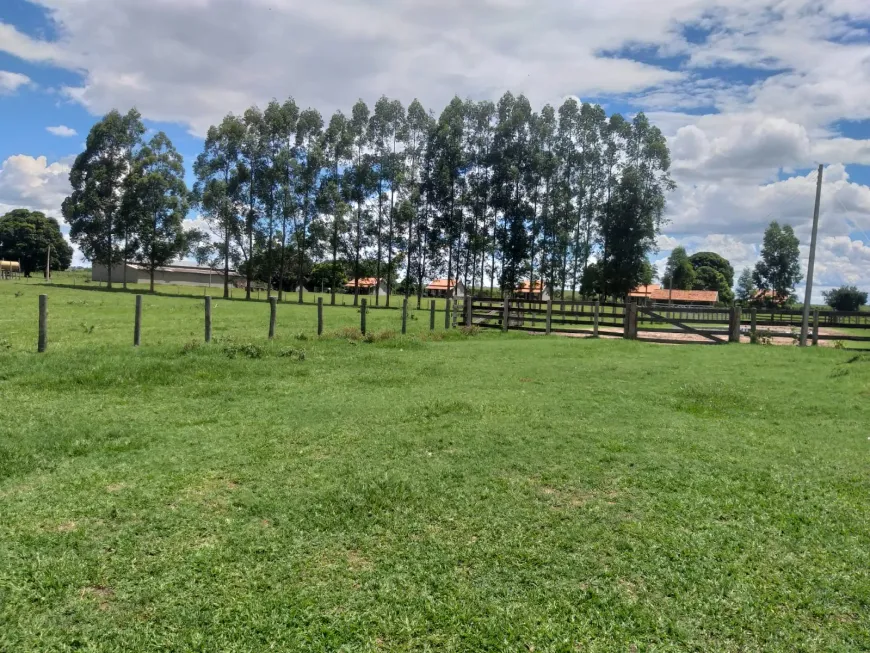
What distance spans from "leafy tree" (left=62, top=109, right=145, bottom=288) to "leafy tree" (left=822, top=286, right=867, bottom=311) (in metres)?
73.0

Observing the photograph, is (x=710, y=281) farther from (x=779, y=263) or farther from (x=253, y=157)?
(x=253, y=157)

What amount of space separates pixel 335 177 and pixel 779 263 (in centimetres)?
5111

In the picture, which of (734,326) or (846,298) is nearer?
(734,326)

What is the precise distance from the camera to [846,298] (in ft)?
220

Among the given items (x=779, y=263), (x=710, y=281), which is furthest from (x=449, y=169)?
(x=710, y=281)

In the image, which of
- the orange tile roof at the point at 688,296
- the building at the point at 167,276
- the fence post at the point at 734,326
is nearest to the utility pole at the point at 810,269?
the fence post at the point at 734,326

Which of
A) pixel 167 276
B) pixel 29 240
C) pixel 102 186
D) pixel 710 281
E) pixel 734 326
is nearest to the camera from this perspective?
pixel 734 326

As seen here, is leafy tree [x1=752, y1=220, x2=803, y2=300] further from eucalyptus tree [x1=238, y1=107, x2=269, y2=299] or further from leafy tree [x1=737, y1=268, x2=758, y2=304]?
eucalyptus tree [x1=238, y1=107, x2=269, y2=299]

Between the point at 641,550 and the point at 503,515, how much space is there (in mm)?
1018

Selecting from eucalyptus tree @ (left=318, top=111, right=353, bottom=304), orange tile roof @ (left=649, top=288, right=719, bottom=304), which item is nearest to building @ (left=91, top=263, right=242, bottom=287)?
eucalyptus tree @ (left=318, top=111, right=353, bottom=304)

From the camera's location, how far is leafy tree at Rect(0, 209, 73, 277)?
3809 inches

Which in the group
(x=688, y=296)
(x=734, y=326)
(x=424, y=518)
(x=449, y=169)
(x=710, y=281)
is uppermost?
(x=449, y=169)

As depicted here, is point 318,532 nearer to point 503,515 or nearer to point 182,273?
point 503,515

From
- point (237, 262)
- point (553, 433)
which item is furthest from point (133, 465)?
point (237, 262)
